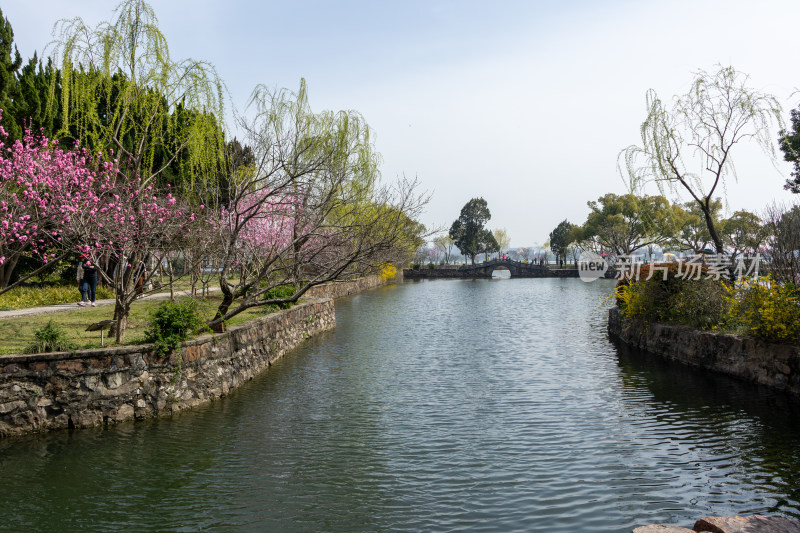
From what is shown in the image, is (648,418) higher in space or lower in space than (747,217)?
lower

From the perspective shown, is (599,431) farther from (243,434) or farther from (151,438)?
(151,438)

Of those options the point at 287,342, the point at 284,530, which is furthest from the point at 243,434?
the point at 287,342

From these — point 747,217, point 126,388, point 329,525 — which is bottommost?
point 329,525

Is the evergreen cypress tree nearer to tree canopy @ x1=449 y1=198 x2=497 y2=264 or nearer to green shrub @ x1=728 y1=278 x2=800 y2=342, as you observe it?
green shrub @ x1=728 y1=278 x2=800 y2=342

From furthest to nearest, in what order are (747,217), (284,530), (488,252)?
1. (488,252)
2. (747,217)
3. (284,530)

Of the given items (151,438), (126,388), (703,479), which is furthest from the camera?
(126,388)

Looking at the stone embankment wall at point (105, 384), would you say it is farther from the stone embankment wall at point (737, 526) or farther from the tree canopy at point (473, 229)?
the tree canopy at point (473, 229)

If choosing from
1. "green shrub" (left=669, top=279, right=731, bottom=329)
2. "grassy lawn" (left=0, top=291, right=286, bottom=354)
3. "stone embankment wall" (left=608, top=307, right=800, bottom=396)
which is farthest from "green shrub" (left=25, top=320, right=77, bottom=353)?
"green shrub" (left=669, top=279, right=731, bottom=329)

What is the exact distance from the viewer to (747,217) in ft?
192

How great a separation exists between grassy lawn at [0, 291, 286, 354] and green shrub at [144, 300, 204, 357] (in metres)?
0.44

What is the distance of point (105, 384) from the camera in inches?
372

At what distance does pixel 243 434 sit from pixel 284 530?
11.6 ft

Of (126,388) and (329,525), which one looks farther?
(126,388)

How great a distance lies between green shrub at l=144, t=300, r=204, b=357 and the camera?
1002 centimetres
